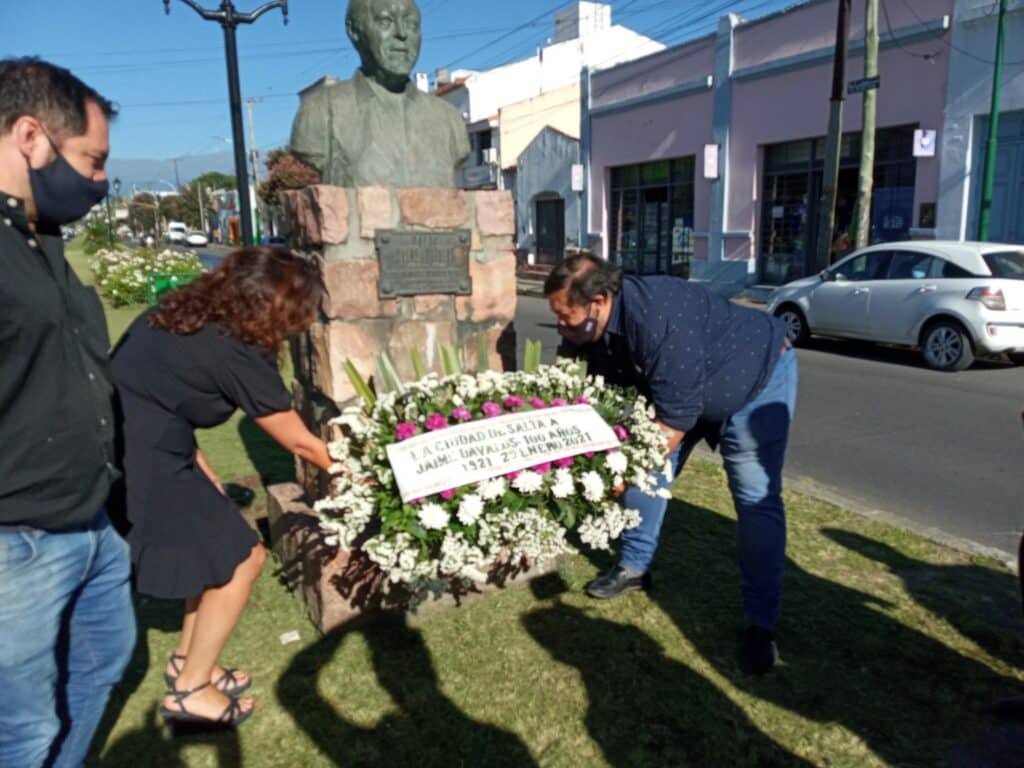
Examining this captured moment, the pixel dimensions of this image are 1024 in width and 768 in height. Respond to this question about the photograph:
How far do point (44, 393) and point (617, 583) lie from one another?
250cm

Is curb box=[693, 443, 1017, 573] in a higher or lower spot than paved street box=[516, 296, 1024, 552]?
higher

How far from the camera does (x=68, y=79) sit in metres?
1.80

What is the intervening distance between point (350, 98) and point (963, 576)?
3.83 m

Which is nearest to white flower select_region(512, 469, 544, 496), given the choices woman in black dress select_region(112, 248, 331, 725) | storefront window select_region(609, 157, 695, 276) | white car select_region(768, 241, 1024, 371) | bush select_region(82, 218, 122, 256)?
woman in black dress select_region(112, 248, 331, 725)

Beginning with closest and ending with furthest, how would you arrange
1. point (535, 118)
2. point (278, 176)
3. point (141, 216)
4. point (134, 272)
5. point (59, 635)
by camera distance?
point (59, 635), point (134, 272), point (535, 118), point (278, 176), point (141, 216)

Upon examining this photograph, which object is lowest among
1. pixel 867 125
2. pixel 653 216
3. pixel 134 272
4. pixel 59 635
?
pixel 59 635

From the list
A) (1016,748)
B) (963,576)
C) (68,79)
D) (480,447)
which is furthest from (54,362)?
(963,576)

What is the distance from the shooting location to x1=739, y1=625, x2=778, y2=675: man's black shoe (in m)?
2.91

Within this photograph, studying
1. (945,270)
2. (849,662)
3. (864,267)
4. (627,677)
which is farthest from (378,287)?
(864,267)

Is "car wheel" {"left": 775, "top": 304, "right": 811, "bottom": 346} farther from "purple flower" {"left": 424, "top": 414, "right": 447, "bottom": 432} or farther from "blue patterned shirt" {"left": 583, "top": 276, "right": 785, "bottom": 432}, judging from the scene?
"purple flower" {"left": 424, "top": 414, "right": 447, "bottom": 432}

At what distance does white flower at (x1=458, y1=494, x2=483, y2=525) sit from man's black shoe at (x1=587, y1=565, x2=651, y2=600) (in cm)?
130

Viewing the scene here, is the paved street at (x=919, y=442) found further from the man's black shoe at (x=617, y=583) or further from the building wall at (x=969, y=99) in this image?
the building wall at (x=969, y=99)

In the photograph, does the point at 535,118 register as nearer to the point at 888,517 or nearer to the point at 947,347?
the point at 947,347

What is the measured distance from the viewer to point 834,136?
42.6ft
